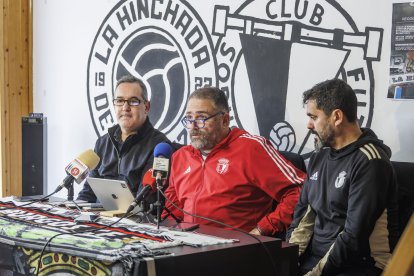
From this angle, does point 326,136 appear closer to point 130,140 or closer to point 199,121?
point 199,121

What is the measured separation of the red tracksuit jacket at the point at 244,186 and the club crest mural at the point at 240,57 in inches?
22.9

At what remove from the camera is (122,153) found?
11.8ft

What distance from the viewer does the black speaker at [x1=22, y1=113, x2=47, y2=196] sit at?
4.97 m

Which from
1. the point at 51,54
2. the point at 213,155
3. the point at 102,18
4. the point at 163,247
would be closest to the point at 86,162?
the point at 213,155

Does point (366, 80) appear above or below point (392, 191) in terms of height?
above

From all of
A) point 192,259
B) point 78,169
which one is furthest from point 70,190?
point 192,259

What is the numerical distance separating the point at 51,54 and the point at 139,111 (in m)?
2.02

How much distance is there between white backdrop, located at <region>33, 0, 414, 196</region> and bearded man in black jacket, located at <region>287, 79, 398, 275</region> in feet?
1.97

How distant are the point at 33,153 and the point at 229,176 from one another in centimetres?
267

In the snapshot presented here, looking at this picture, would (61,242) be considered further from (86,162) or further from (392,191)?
(392,191)

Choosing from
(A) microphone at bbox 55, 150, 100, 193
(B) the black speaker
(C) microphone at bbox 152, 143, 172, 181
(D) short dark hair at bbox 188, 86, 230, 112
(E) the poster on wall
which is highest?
(E) the poster on wall

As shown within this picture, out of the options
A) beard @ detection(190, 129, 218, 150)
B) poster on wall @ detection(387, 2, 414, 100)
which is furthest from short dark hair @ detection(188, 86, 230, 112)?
poster on wall @ detection(387, 2, 414, 100)

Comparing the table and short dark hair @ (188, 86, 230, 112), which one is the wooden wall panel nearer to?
short dark hair @ (188, 86, 230, 112)

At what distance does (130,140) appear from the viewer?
11.7ft
